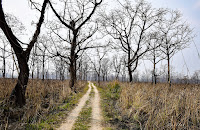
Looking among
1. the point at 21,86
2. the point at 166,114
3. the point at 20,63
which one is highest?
the point at 20,63

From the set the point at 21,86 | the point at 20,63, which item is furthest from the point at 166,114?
the point at 20,63

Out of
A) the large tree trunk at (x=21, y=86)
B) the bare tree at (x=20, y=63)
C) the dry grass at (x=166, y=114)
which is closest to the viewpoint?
the dry grass at (x=166, y=114)

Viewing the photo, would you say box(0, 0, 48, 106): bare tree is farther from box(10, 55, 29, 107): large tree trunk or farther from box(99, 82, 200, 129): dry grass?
box(99, 82, 200, 129): dry grass

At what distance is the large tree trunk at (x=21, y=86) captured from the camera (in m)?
4.94

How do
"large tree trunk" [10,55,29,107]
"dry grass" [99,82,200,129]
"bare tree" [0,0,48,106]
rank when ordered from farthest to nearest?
"large tree trunk" [10,55,29,107], "bare tree" [0,0,48,106], "dry grass" [99,82,200,129]

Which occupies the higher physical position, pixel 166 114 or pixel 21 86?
pixel 21 86

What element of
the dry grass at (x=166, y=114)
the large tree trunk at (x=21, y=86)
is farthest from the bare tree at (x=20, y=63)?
the dry grass at (x=166, y=114)

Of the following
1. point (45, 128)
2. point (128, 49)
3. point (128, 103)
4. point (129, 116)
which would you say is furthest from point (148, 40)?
point (45, 128)

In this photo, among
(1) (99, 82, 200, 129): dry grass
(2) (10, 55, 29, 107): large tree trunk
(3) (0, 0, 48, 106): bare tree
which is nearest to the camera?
(1) (99, 82, 200, 129): dry grass

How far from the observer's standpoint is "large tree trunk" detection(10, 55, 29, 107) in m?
4.94

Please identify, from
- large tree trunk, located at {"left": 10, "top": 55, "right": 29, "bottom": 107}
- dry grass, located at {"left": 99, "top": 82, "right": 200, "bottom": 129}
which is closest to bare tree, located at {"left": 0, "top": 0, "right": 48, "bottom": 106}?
large tree trunk, located at {"left": 10, "top": 55, "right": 29, "bottom": 107}

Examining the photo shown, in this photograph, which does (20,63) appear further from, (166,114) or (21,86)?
(166,114)

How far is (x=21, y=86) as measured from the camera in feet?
16.5

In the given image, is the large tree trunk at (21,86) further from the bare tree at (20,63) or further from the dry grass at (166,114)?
the dry grass at (166,114)
